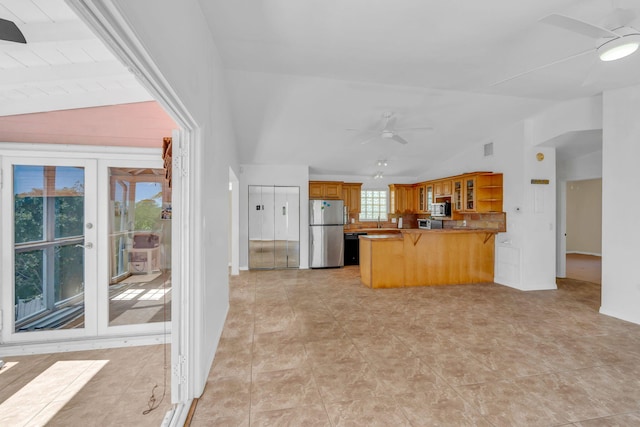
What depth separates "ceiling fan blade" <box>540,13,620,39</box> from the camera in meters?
1.81

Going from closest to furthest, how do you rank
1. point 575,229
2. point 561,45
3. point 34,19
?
point 34,19 < point 561,45 < point 575,229

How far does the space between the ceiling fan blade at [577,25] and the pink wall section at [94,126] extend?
9.51ft

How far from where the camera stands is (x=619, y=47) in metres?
2.05

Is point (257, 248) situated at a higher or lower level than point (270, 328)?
higher

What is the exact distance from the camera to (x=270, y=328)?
3160 millimetres

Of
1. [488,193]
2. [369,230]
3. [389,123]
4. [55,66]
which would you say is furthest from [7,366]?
[488,193]

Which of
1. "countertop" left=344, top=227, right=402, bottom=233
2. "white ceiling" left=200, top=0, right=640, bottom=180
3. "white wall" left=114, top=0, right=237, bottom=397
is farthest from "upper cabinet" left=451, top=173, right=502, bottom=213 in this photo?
"white wall" left=114, top=0, right=237, bottom=397

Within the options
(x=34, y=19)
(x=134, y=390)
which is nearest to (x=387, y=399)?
(x=134, y=390)

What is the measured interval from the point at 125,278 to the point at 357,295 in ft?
10.2

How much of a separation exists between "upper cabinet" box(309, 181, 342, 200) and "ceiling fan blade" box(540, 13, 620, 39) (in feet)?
16.7

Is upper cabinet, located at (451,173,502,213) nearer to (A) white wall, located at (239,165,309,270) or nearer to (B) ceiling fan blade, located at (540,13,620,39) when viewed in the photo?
(A) white wall, located at (239,165,309,270)

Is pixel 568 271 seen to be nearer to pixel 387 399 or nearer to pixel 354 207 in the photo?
pixel 354 207

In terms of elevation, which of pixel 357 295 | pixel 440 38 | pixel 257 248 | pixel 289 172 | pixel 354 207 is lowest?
pixel 357 295

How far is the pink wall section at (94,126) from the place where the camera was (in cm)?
221
